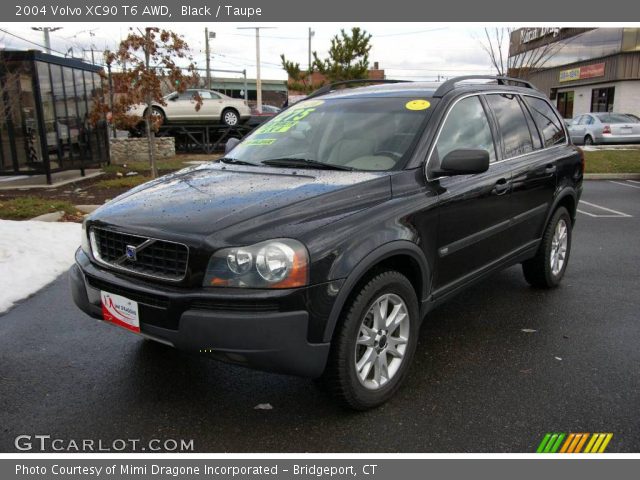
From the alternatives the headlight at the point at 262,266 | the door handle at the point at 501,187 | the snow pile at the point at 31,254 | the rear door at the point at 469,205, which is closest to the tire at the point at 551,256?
the rear door at the point at 469,205

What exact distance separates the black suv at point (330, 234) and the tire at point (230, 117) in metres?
16.9

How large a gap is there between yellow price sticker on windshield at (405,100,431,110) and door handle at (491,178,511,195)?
0.79 meters

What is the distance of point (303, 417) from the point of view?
2.96 metres

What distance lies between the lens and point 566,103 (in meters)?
36.0

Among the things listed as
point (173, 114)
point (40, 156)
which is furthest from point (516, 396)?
point (173, 114)

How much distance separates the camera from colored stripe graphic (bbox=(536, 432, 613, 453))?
2691 millimetres

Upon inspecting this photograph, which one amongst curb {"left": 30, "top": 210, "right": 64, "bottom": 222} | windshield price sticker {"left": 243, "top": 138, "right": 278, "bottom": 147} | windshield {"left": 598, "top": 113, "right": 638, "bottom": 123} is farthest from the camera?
windshield {"left": 598, "top": 113, "right": 638, "bottom": 123}

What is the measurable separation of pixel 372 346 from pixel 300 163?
1.33 meters

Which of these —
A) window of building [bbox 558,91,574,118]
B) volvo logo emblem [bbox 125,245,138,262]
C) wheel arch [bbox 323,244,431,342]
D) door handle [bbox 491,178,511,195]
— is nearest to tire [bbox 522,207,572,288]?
door handle [bbox 491,178,511,195]

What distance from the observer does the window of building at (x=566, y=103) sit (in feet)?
116

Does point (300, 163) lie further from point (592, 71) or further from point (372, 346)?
point (592, 71)

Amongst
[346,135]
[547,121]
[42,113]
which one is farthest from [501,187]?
[42,113]

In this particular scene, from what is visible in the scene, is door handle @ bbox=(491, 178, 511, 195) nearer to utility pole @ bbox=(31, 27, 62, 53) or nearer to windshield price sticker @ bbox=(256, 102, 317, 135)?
windshield price sticker @ bbox=(256, 102, 317, 135)
